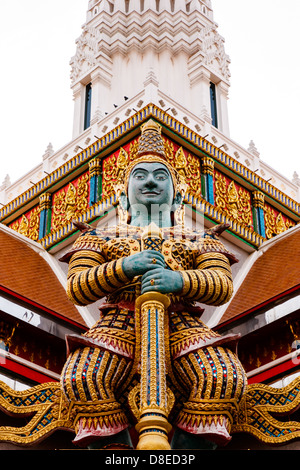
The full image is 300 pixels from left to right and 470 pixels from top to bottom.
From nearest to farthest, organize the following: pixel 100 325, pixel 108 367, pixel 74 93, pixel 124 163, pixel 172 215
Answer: pixel 108 367, pixel 100 325, pixel 172 215, pixel 124 163, pixel 74 93

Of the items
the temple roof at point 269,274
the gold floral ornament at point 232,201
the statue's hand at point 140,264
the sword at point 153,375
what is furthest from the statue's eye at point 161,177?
the gold floral ornament at point 232,201

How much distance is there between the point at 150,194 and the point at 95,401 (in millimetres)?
1871

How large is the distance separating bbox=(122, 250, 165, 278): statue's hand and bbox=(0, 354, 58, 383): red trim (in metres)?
2.47

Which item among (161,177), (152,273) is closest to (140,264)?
(152,273)

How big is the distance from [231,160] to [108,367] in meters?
6.64

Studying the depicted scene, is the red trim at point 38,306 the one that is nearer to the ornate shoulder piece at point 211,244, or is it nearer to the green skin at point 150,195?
the green skin at point 150,195

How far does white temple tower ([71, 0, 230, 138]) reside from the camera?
543 inches

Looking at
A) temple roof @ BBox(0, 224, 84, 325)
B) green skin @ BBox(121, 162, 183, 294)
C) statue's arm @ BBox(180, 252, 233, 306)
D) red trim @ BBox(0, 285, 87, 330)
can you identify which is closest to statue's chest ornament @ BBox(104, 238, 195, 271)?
statue's arm @ BBox(180, 252, 233, 306)

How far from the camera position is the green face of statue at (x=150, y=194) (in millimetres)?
6961

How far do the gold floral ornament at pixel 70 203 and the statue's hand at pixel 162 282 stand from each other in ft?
17.9

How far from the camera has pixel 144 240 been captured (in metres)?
6.47

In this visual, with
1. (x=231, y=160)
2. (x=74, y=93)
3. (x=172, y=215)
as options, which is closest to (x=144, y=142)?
(x=172, y=215)
